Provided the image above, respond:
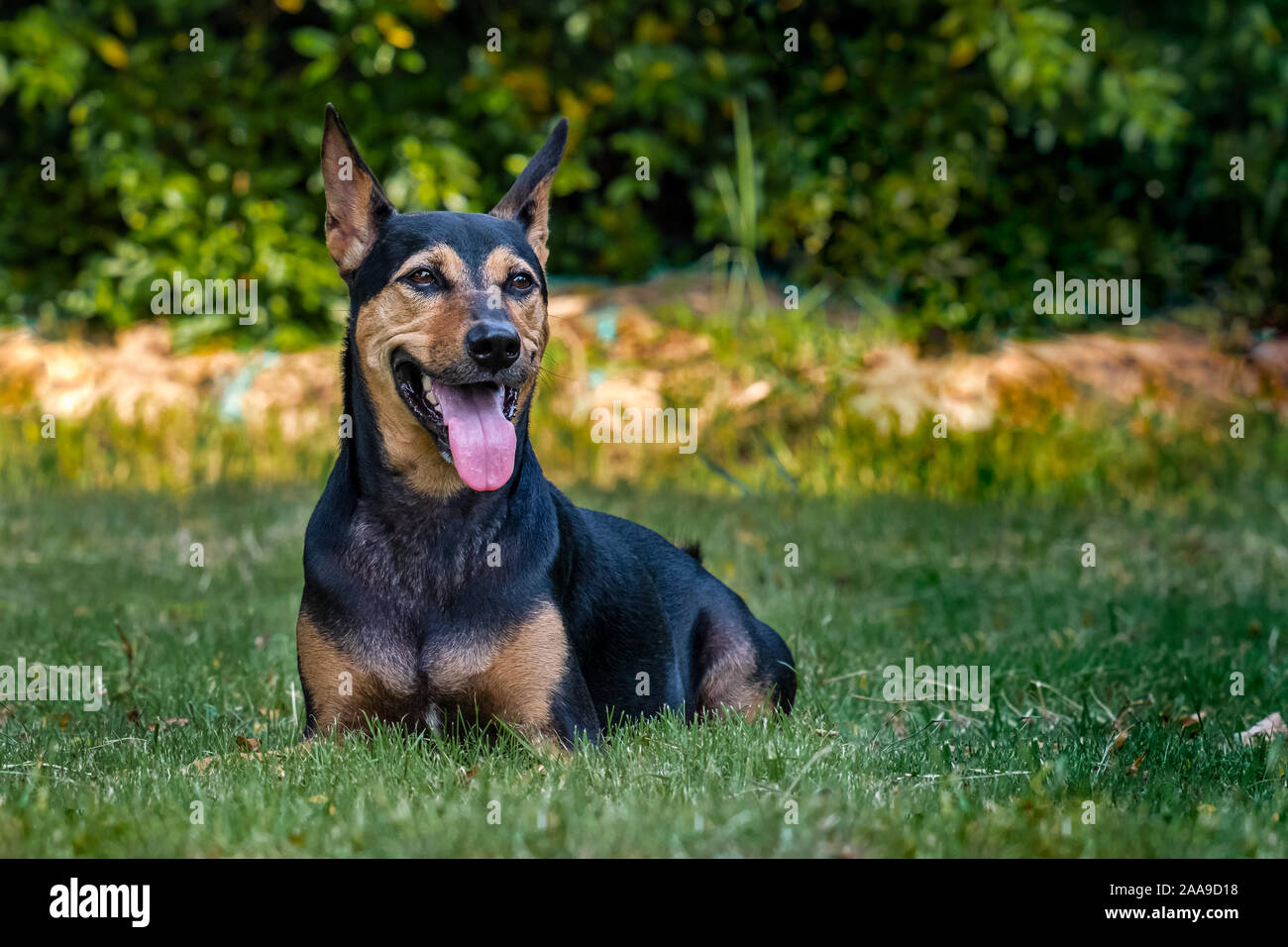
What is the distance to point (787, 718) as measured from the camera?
4645mm

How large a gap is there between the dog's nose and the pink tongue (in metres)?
0.17

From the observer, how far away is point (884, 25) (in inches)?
328

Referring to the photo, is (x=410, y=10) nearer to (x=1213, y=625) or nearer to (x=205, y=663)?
(x=205, y=663)

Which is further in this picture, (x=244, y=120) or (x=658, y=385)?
(x=244, y=120)

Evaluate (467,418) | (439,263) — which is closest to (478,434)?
(467,418)

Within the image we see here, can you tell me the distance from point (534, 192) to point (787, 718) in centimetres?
187

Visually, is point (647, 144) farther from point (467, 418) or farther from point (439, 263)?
point (467, 418)

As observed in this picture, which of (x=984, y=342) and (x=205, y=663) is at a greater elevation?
(x=984, y=342)

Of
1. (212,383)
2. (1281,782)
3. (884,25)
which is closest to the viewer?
(1281,782)

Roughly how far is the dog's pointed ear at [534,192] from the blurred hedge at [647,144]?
5.83 m

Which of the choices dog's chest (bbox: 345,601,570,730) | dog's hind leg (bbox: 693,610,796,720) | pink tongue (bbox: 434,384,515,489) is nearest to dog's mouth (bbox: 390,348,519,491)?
pink tongue (bbox: 434,384,515,489)

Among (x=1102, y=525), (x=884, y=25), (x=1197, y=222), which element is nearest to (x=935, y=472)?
(x=1102, y=525)

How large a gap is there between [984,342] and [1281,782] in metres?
7.42

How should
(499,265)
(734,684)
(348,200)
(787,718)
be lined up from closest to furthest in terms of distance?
(499,265)
(348,200)
(787,718)
(734,684)
